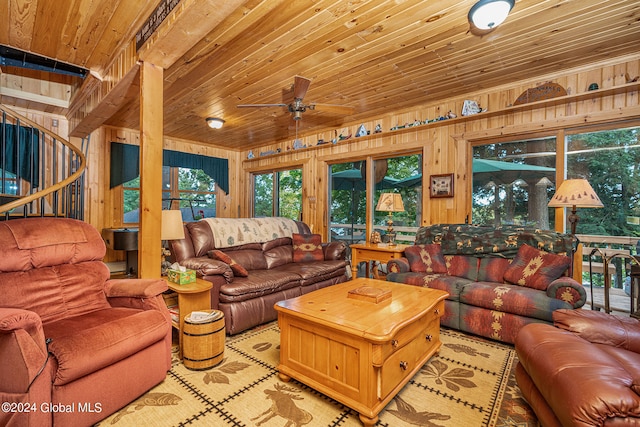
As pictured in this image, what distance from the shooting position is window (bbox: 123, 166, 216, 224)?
18.0 feet

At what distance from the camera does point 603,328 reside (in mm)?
1652

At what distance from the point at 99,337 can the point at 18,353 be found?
32 cm

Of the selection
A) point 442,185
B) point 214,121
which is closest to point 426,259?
point 442,185

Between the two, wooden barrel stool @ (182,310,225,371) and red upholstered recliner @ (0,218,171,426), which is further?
wooden barrel stool @ (182,310,225,371)

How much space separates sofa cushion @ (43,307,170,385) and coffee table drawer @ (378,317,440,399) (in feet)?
4.63

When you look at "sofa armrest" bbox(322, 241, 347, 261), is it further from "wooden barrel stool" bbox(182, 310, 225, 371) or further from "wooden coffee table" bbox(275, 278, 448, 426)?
"wooden barrel stool" bbox(182, 310, 225, 371)

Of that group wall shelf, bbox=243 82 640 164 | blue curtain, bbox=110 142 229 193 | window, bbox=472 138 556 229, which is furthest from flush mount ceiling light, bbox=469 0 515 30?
blue curtain, bbox=110 142 229 193

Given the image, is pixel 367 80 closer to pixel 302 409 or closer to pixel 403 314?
pixel 403 314

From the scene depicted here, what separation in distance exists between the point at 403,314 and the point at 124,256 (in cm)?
514

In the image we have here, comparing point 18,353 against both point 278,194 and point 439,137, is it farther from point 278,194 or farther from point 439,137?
point 278,194

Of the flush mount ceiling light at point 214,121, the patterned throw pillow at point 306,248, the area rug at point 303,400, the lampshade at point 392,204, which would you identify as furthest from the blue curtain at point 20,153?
the lampshade at point 392,204

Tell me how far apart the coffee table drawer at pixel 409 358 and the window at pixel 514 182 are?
2.07 metres

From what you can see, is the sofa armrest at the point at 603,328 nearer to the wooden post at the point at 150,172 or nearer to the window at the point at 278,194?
the wooden post at the point at 150,172

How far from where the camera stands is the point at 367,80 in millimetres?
3400
